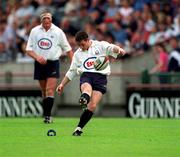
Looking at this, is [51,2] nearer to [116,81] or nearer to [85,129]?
[116,81]

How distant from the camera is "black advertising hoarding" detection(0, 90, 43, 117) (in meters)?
24.9

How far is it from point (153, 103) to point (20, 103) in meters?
4.18

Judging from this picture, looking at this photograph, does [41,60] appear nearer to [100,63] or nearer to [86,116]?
[100,63]

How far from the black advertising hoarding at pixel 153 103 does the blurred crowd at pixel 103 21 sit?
5.27 ft

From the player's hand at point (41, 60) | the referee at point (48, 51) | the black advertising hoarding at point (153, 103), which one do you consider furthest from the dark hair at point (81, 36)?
the black advertising hoarding at point (153, 103)

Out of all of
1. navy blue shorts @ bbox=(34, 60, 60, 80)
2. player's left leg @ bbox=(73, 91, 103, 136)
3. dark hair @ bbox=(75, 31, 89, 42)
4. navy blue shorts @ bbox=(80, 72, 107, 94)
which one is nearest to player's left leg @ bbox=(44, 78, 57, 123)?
navy blue shorts @ bbox=(34, 60, 60, 80)

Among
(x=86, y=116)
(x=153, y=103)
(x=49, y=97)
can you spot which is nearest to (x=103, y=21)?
(x=153, y=103)

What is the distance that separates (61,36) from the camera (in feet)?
62.4

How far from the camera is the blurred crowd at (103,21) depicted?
82.5 feet

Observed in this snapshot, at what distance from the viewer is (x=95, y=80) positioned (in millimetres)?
15695

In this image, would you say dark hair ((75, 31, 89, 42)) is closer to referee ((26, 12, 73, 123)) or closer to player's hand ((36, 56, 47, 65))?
player's hand ((36, 56, 47, 65))

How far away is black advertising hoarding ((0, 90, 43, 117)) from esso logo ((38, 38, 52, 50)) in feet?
19.6

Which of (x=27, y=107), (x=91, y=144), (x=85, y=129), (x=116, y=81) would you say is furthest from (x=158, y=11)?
(x=91, y=144)

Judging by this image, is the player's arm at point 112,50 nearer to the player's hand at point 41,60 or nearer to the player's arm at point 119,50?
the player's arm at point 119,50
